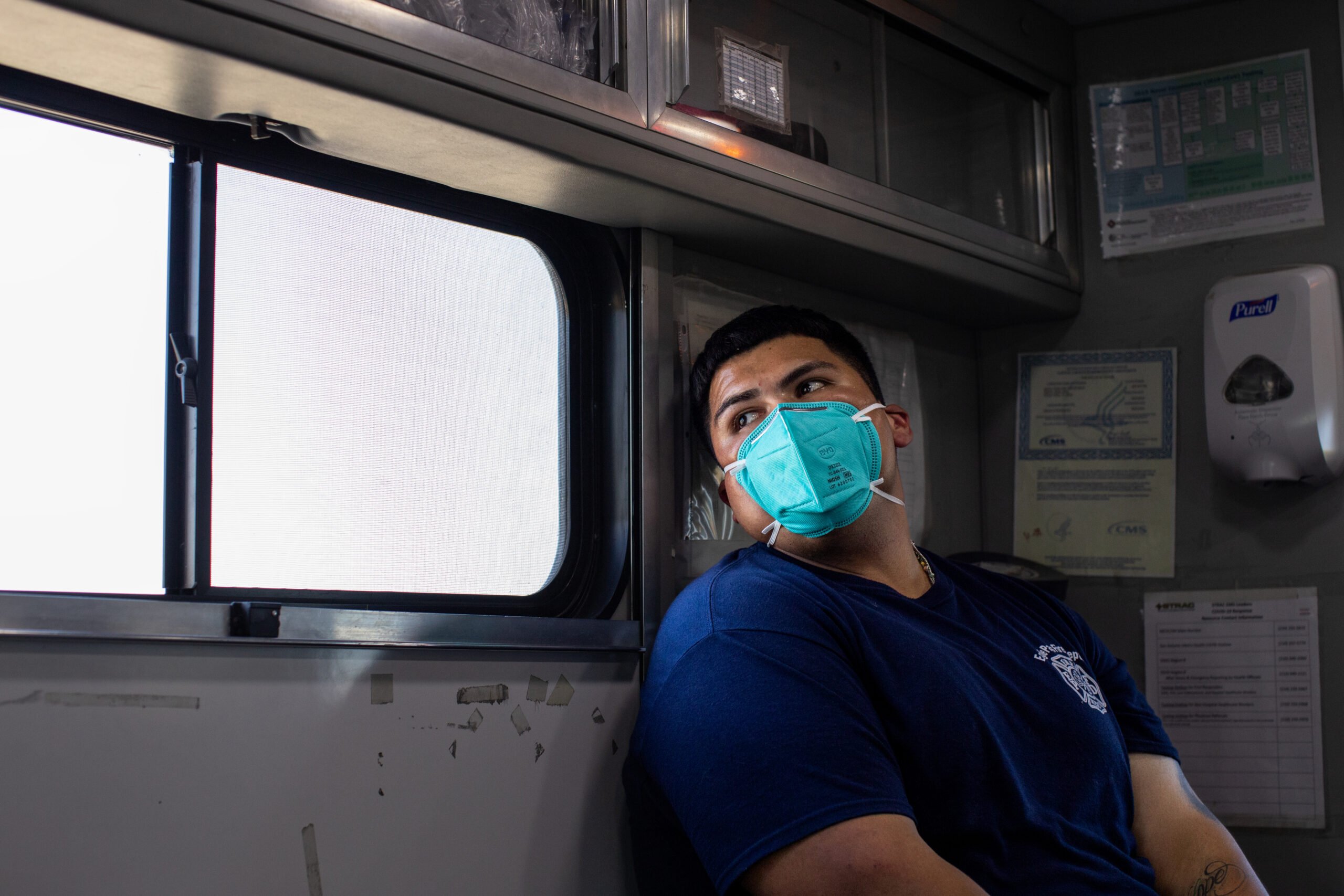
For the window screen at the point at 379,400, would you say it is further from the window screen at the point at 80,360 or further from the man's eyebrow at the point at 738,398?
the man's eyebrow at the point at 738,398

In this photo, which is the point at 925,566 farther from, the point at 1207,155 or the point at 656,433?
the point at 1207,155

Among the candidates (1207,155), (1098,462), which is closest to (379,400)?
(1098,462)

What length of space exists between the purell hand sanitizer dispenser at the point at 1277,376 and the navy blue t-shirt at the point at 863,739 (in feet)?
2.45

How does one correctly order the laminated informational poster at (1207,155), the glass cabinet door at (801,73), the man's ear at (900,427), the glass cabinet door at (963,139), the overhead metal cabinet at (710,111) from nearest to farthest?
A: the overhead metal cabinet at (710,111) → the glass cabinet door at (801,73) → the man's ear at (900,427) → the glass cabinet door at (963,139) → the laminated informational poster at (1207,155)

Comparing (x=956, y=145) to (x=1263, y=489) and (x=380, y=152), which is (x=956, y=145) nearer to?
(x=1263, y=489)

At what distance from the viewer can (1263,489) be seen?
231 cm

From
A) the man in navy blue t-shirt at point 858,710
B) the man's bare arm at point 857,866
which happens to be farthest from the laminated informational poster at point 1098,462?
the man's bare arm at point 857,866

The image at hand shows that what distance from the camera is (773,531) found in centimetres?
178

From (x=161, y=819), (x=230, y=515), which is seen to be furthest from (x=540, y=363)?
(x=161, y=819)

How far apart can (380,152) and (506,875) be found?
1.03m

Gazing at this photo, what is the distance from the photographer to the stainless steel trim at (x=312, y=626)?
123 centimetres

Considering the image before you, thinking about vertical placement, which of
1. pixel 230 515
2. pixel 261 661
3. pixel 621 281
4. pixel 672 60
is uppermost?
pixel 672 60

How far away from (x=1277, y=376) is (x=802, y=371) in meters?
1.06

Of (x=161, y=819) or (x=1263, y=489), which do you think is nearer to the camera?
(x=161, y=819)
